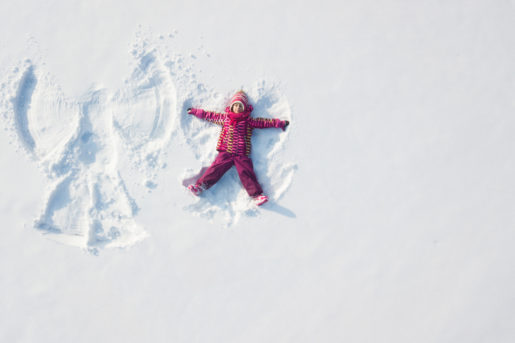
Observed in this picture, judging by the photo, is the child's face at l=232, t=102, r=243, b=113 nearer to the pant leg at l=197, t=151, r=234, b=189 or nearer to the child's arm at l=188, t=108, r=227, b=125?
the child's arm at l=188, t=108, r=227, b=125

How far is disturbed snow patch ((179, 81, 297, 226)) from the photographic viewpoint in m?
2.52

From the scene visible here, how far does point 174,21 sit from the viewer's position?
2541mm

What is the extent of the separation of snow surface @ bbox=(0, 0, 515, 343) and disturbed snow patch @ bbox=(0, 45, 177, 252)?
0.03ft

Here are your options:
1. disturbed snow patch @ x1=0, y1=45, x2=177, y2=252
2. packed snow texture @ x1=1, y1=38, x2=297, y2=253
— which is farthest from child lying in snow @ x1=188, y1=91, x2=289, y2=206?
disturbed snow patch @ x1=0, y1=45, x2=177, y2=252

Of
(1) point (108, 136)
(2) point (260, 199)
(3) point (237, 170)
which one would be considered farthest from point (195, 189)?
(1) point (108, 136)

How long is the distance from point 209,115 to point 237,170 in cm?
44

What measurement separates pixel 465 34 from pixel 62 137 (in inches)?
120

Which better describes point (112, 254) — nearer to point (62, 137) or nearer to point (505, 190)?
point (62, 137)

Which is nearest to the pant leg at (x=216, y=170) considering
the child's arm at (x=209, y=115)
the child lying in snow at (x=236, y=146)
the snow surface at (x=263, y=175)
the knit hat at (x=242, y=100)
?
the child lying in snow at (x=236, y=146)

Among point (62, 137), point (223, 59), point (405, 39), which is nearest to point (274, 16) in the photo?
point (223, 59)

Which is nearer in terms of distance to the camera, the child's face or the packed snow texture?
the child's face

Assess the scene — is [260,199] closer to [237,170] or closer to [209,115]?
[237,170]

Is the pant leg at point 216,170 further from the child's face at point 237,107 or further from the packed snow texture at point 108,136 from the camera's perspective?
the child's face at point 237,107

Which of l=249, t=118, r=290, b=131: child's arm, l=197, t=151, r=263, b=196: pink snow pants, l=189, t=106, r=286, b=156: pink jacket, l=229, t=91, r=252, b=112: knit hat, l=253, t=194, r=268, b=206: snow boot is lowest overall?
l=253, t=194, r=268, b=206: snow boot
